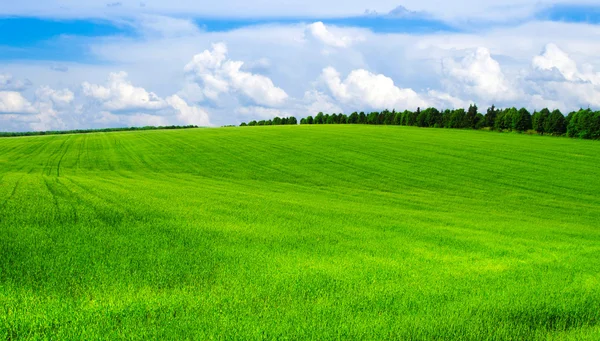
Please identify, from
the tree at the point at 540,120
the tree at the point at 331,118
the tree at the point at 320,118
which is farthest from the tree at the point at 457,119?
the tree at the point at 320,118

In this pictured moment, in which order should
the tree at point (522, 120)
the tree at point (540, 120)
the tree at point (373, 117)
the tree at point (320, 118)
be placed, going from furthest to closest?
the tree at point (320, 118)
the tree at point (373, 117)
the tree at point (522, 120)
the tree at point (540, 120)

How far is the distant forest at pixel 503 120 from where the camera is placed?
8919 centimetres

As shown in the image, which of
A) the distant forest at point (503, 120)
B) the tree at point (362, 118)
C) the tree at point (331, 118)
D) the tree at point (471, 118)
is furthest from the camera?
the tree at point (331, 118)

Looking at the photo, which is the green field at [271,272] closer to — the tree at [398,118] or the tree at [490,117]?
the tree at [490,117]

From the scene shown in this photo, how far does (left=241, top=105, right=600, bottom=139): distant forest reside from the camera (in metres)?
89.2

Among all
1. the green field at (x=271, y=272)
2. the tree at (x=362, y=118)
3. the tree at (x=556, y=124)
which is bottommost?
the green field at (x=271, y=272)

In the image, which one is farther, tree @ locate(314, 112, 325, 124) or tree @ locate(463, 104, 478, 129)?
tree @ locate(314, 112, 325, 124)

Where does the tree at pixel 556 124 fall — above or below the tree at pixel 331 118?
below

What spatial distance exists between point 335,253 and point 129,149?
187 feet

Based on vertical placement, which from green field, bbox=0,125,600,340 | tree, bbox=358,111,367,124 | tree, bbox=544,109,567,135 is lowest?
green field, bbox=0,125,600,340

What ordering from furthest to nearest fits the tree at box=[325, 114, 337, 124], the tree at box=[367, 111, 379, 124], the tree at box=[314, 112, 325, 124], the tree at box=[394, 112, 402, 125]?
the tree at box=[314, 112, 325, 124]
the tree at box=[325, 114, 337, 124]
the tree at box=[367, 111, 379, 124]
the tree at box=[394, 112, 402, 125]

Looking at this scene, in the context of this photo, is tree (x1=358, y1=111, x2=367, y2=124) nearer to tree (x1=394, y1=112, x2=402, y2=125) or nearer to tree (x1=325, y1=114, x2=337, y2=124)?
tree (x1=325, y1=114, x2=337, y2=124)

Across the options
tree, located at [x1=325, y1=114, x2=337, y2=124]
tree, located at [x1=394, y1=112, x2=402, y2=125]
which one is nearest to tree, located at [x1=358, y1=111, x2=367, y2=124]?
tree, located at [x1=325, y1=114, x2=337, y2=124]

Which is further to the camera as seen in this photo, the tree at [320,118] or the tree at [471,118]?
the tree at [320,118]
